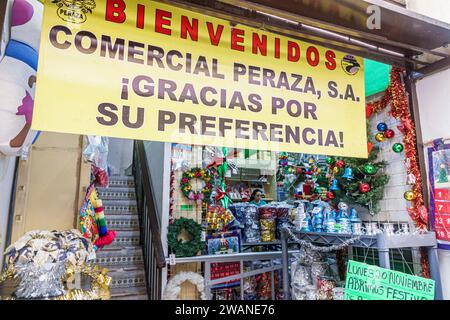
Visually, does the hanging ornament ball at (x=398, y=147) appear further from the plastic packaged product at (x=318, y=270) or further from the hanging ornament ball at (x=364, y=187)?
the plastic packaged product at (x=318, y=270)

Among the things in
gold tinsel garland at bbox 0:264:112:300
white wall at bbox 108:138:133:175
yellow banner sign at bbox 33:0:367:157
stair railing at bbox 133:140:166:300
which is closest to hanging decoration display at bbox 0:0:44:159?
yellow banner sign at bbox 33:0:367:157

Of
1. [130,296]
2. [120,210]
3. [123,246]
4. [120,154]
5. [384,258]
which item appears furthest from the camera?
[120,154]

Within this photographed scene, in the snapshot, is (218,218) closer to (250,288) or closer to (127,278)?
(250,288)

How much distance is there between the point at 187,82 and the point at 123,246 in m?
3.43

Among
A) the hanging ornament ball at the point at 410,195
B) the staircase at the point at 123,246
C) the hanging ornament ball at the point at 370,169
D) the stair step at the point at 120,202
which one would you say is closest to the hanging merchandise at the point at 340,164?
the hanging ornament ball at the point at 370,169

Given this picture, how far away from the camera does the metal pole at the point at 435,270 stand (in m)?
1.89

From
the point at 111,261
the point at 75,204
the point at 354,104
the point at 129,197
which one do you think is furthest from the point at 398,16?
the point at 129,197

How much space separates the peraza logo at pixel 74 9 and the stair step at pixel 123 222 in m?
3.65

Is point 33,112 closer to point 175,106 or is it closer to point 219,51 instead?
point 175,106

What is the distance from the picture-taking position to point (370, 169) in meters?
2.38

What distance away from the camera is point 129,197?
17.1 ft

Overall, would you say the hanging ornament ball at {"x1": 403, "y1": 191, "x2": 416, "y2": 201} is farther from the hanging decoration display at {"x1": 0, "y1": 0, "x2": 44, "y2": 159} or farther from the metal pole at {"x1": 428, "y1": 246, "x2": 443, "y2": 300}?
the hanging decoration display at {"x1": 0, "y1": 0, "x2": 44, "y2": 159}

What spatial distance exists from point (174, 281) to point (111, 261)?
3.76ft

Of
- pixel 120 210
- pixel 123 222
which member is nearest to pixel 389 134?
pixel 123 222
